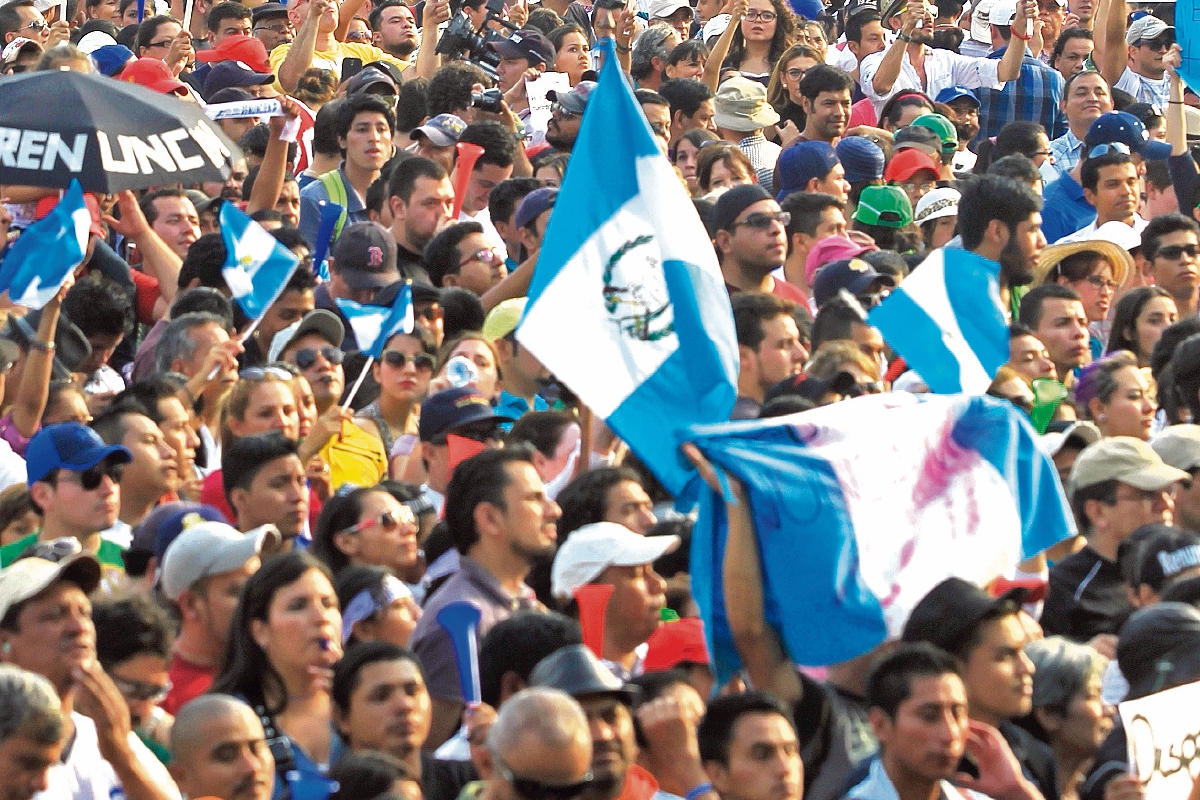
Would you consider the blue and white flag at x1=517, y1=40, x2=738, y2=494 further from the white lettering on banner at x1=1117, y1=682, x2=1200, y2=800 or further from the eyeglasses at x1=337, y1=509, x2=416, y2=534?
the white lettering on banner at x1=1117, y1=682, x2=1200, y2=800

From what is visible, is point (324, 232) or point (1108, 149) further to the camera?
point (1108, 149)

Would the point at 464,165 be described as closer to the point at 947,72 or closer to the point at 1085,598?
the point at 1085,598

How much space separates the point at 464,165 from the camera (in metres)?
9.83

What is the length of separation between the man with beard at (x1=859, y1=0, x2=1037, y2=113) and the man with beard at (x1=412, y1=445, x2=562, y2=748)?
7.03m

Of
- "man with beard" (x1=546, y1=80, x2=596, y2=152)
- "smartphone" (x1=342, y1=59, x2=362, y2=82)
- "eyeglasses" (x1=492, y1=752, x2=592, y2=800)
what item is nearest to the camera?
"eyeglasses" (x1=492, y1=752, x2=592, y2=800)

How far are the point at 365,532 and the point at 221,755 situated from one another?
1.43 metres

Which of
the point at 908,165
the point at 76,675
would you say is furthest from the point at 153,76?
the point at 76,675

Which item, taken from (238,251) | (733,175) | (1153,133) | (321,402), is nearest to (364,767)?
(321,402)

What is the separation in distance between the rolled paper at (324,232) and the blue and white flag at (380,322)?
3.24 ft

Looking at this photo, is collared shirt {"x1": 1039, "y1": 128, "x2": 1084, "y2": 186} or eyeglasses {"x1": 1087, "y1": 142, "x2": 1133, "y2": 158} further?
collared shirt {"x1": 1039, "y1": 128, "x2": 1084, "y2": 186}

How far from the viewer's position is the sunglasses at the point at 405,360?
757 centimetres

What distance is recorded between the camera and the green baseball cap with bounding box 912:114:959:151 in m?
11.2

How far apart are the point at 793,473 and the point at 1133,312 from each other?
130 inches

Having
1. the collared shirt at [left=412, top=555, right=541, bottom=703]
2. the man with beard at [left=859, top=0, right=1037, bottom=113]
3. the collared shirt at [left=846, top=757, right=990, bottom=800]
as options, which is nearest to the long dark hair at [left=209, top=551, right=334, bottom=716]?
the collared shirt at [left=412, top=555, right=541, bottom=703]
